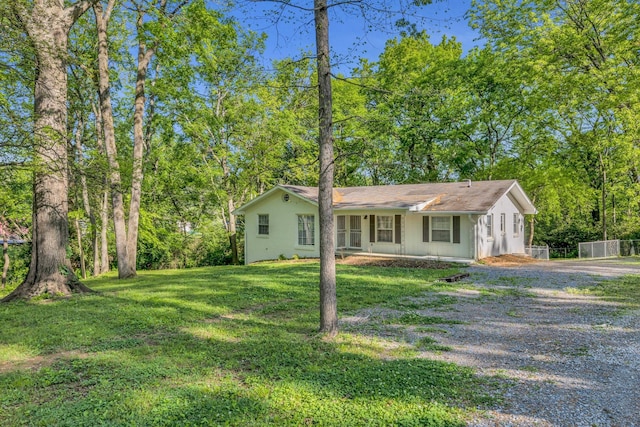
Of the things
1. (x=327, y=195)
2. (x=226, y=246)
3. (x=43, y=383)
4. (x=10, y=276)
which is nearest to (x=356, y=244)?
(x=226, y=246)

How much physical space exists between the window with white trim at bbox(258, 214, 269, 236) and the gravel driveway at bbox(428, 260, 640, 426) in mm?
13448

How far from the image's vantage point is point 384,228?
1945 centimetres

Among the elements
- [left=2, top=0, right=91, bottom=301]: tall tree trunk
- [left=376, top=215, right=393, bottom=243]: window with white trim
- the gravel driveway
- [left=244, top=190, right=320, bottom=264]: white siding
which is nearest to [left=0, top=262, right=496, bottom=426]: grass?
the gravel driveway

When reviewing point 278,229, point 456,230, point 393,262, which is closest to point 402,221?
point 456,230

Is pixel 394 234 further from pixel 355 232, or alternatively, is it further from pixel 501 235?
pixel 501 235

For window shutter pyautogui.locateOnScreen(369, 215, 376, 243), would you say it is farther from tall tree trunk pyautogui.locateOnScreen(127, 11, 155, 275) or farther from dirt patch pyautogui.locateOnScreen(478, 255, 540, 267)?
tall tree trunk pyautogui.locateOnScreen(127, 11, 155, 275)

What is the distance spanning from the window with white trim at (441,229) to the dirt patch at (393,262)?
76.4 inches

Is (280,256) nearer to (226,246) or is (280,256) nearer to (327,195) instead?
(226,246)

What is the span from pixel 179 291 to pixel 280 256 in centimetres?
1071

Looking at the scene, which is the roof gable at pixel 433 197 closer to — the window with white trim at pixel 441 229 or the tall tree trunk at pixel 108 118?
the window with white trim at pixel 441 229

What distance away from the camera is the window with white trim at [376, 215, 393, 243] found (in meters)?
19.2

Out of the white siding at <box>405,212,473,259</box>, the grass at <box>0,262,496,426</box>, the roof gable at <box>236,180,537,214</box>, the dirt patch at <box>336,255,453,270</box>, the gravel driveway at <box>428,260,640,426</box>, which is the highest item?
the roof gable at <box>236,180,537,214</box>

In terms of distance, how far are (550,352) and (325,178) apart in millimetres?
→ 3804

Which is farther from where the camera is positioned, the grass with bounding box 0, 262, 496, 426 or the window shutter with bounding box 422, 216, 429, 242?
the window shutter with bounding box 422, 216, 429, 242
